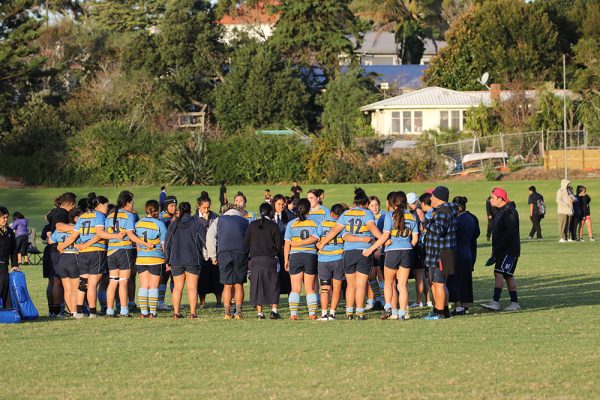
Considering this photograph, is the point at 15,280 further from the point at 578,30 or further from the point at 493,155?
the point at 578,30

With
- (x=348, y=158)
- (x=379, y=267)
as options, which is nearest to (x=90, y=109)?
(x=348, y=158)

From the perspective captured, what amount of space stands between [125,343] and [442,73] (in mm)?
68354

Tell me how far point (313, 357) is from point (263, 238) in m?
4.14

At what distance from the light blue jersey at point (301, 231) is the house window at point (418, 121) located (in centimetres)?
5575

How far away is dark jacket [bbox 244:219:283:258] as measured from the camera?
1577cm

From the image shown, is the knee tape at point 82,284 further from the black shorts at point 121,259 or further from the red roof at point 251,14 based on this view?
the red roof at point 251,14

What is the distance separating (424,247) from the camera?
16.1 m

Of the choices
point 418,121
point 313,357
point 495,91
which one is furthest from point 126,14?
point 313,357

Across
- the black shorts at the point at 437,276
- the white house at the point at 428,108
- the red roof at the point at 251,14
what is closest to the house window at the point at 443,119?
the white house at the point at 428,108

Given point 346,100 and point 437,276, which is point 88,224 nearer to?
point 437,276

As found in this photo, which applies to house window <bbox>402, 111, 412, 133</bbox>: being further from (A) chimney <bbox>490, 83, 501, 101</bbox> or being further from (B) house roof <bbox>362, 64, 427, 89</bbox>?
(B) house roof <bbox>362, 64, 427, 89</bbox>

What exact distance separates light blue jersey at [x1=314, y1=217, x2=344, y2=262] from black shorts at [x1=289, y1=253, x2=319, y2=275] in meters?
0.12

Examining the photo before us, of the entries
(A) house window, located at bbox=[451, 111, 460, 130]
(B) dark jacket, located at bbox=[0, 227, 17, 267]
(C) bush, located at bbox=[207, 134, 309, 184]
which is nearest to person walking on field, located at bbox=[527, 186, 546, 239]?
(B) dark jacket, located at bbox=[0, 227, 17, 267]

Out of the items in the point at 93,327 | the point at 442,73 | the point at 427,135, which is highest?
the point at 442,73
